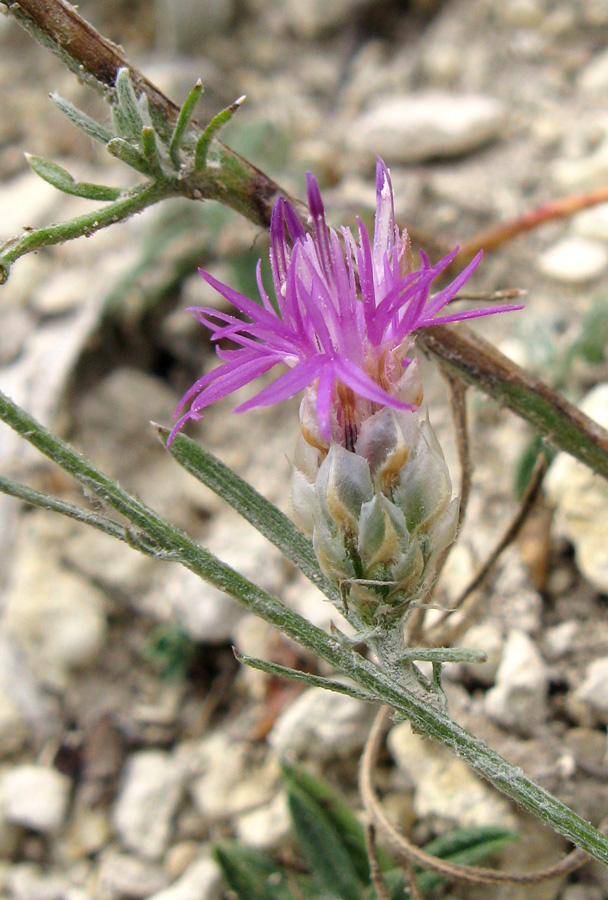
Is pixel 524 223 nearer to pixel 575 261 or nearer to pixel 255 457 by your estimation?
pixel 575 261

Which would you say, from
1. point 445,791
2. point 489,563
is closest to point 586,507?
point 489,563

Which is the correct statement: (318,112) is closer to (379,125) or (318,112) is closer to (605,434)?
(379,125)

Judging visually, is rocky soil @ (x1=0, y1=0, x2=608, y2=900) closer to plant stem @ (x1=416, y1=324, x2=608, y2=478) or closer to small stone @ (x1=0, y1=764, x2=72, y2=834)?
small stone @ (x1=0, y1=764, x2=72, y2=834)

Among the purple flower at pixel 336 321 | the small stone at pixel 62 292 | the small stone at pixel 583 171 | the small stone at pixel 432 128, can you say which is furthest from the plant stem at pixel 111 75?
the small stone at pixel 62 292

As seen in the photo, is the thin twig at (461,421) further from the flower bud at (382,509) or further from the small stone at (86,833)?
the small stone at (86,833)

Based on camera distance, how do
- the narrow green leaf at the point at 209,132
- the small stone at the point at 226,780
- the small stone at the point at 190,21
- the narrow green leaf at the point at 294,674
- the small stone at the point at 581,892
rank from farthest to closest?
1. the small stone at the point at 190,21
2. the small stone at the point at 226,780
3. the small stone at the point at 581,892
4. the narrow green leaf at the point at 209,132
5. the narrow green leaf at the point at 294,674

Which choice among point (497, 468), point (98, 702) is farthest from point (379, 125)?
point (98, 702)

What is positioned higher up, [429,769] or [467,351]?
[467,351]
